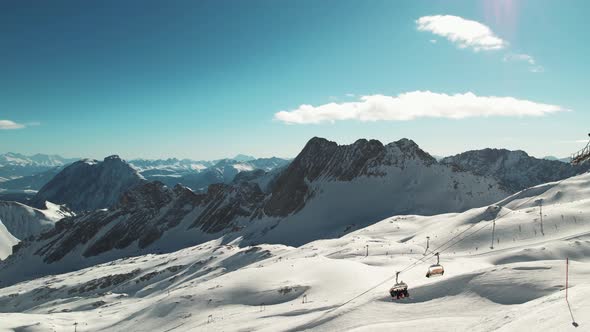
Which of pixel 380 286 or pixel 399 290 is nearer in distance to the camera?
→ pixel 399 290

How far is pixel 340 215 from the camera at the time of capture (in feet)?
576

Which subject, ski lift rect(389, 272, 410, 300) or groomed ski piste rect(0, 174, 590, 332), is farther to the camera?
ski lift rect(389, 272, 410, 300)

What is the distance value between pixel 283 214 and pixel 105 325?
129 m

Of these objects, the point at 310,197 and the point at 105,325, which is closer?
the point at 105,325

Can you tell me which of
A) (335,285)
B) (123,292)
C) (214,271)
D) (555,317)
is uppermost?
(555,317)

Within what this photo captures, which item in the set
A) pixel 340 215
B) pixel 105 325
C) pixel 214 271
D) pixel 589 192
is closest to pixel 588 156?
pixel 105 325

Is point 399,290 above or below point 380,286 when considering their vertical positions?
above

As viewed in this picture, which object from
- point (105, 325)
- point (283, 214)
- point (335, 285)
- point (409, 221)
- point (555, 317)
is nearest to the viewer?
point (555, 317)

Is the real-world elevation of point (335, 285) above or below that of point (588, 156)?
below

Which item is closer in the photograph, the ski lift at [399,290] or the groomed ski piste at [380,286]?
the groomed ski piste at [380,286]

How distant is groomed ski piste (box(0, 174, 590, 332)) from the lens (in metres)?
31.8

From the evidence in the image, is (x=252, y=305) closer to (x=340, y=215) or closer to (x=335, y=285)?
(x=335, y=285)

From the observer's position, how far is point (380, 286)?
49.9 m

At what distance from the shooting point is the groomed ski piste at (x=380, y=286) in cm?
3178
